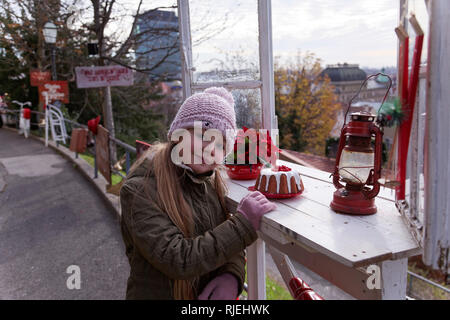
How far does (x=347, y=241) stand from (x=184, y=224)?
0.60m

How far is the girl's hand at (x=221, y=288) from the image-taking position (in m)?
1.48

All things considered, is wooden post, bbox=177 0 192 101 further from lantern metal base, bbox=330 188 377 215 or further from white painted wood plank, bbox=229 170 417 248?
lantern metal base, bbox=330 188 377 215

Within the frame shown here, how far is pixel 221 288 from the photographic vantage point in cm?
150

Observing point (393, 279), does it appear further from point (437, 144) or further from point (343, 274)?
point (437, 144)

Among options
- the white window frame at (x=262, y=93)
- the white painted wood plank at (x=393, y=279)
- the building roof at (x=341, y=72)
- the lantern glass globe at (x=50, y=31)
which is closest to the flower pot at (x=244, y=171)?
the white window frame at (x=262, y=93)

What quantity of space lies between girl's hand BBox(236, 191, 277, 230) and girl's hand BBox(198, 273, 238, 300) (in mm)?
300

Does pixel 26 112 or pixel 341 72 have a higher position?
pixel 341 72

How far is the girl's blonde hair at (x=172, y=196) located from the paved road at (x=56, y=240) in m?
1.86

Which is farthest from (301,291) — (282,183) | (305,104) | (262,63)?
(305,104)

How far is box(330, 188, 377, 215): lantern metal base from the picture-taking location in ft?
4.33

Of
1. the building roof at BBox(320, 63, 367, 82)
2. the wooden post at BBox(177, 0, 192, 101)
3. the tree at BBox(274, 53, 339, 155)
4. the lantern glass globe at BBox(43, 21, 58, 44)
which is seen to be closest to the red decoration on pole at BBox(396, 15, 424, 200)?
the wooden post at BBox(177, 0, 192, 101)

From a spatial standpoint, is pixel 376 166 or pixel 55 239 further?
pixel 55 239
